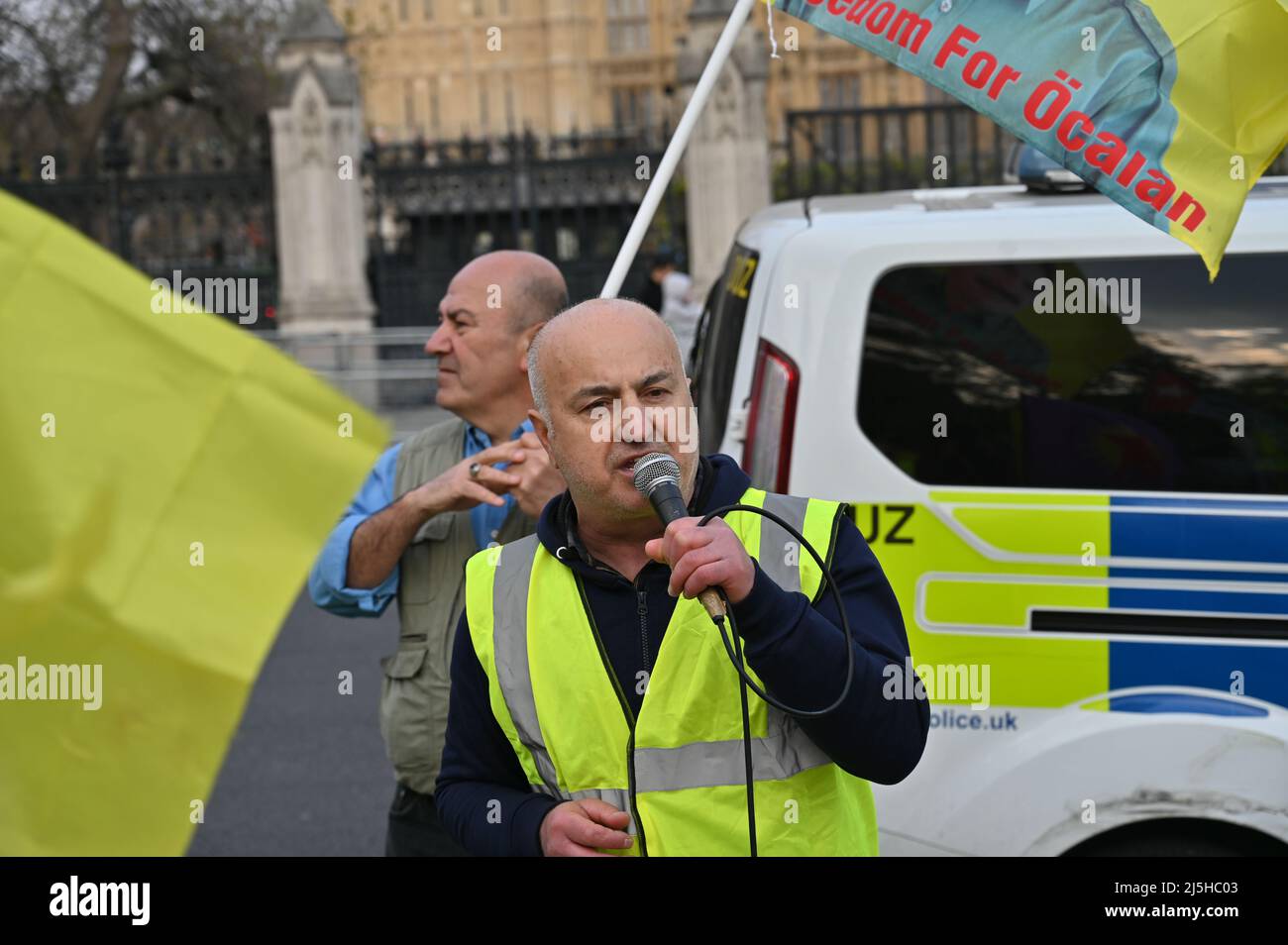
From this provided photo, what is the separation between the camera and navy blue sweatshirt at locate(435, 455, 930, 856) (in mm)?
2205

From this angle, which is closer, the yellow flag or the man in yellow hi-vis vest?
the man in yellow hi-vis vest

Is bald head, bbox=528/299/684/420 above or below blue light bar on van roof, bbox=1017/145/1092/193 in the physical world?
below

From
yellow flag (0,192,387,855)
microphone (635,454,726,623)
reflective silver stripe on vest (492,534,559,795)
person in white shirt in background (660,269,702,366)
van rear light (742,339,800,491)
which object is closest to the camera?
microphone (635,454,726,623)

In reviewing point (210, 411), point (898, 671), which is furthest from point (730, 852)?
point (210, 411)

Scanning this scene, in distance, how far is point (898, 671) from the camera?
242cm

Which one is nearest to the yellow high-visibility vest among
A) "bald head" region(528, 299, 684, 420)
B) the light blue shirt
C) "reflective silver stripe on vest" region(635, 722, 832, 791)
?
"reflective silver stripe on vest" region(635, 722, 832, 791)

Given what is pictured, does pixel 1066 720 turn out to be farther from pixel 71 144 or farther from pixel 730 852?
pixel 71 144

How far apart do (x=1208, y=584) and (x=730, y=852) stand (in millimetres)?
2027

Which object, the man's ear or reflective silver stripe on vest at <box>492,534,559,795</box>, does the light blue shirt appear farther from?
reflective silver stripe on vest at <box>492,534,559,795</box>

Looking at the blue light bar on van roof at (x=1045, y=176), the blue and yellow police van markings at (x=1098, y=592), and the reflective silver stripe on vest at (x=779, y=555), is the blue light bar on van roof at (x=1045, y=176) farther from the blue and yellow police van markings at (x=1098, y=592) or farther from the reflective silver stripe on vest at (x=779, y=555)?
the reflective silver stripe on vest at (x=779, y=555)

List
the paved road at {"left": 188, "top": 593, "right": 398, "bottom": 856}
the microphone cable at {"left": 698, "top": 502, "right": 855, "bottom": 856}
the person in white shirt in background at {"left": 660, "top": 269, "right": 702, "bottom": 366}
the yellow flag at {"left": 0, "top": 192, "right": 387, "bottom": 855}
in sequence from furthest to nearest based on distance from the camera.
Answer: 1. the person in white shirt in background at {"left": 660, "top": 269, "right": 702, "bottom": 366}
2. the paved road at {"left": 188, "top": 593, "right": 398, "bottom": 856}
3. the yellow flag at {"left": 0, "top": 192, "right": 387, "bottom": 855}
4. the microphone cable at {"left": 698, "top": 502, "right": 855, "bottom": 856}

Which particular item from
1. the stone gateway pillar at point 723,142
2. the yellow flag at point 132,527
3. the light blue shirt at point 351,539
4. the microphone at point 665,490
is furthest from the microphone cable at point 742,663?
the stone gateway pillar at point 723,142

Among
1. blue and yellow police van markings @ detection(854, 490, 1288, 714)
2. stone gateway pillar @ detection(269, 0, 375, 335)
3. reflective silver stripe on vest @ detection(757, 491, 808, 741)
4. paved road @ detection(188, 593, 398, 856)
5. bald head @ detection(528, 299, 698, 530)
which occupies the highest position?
stone gateway pillar @ detection(269, 0, 375, 335)

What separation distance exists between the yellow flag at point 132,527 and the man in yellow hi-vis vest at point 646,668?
54 cm
